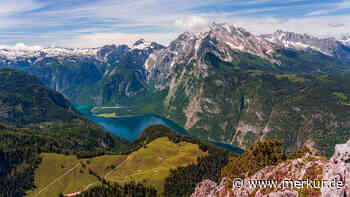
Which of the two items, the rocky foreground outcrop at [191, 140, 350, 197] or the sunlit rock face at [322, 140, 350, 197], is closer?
the sunlit rock face at [322, 140, 350, 197]

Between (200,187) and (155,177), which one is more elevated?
(200,187)

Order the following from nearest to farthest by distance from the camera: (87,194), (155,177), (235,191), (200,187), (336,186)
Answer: (336,186) < (235,191) < (200,187) < (87,194) < (155,177)

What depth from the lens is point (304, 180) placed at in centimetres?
5659

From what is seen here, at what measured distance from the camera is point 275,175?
2729 inches

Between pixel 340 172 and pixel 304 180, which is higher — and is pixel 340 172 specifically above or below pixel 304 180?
above

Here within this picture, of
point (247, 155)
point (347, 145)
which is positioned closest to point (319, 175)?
point (347, 145)

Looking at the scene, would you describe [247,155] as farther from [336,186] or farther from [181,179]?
[181,179]

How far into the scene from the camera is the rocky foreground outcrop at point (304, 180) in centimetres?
4494

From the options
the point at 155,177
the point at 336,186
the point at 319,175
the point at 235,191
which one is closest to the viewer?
the point at 336,186

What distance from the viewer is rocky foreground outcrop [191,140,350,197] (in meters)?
44.9

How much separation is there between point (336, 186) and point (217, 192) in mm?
49734

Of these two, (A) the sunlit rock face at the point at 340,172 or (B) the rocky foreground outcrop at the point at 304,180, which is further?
(B) the rocky foreground outcrop at the point at 304,180

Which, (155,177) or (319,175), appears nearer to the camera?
(319,175)

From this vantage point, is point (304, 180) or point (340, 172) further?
point (304, 180)
